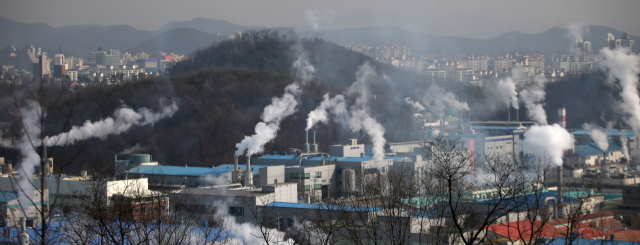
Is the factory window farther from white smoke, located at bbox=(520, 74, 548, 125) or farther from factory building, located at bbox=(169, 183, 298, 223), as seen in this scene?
white smoke, located at bbox=(520, 74, 548, 125)

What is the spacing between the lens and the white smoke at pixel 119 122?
25.0 metres

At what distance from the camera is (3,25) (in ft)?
117

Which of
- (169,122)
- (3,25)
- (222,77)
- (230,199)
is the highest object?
(3,25)

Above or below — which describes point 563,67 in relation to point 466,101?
above

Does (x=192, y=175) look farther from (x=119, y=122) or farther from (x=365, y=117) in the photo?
(x=365, y=117)

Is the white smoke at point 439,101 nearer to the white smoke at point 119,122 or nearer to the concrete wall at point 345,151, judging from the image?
the concrete wall at point 345,151

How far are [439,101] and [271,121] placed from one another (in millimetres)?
16972

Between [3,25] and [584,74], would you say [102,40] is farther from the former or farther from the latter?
[584,74]

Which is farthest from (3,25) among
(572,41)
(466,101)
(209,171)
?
(572,41)

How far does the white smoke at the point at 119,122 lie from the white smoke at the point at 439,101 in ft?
60.8

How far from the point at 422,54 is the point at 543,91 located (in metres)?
34.4

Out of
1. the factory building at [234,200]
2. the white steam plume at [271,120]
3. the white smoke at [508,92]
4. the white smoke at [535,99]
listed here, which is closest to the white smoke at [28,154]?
the factory building at [234,200]

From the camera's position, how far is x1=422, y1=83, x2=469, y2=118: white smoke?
41969 millimetres

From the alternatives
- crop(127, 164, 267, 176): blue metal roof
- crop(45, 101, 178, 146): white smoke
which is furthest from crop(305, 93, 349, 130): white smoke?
crop(127, 164, 267, 176): blue metal roof
